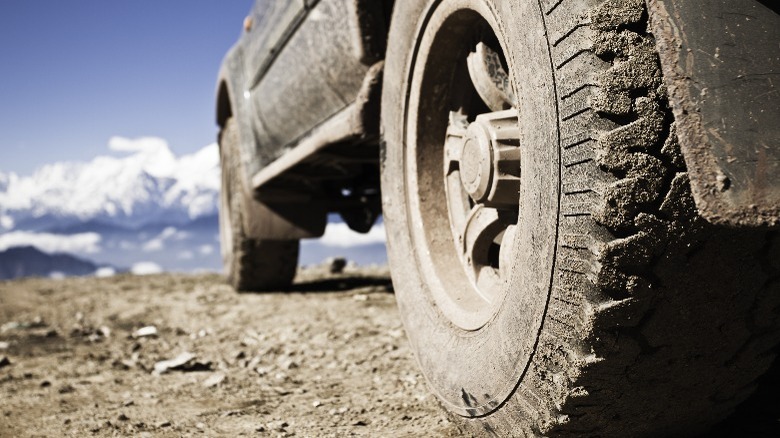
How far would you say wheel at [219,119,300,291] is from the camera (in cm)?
453

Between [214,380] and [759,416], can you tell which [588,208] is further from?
[214,380]

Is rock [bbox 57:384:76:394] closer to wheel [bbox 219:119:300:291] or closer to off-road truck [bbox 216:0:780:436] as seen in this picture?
off-road truck [bbox 216:0:780:436]

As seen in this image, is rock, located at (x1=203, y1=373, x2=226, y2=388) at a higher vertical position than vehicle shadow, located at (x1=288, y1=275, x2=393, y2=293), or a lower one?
lower

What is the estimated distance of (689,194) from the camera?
3.36ft

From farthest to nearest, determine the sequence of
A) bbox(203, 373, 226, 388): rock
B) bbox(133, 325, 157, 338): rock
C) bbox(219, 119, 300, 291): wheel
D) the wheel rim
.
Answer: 1. bbox(219, 119, 300, 291): wheel
2. bbox(133, 325, 157, 338): rock
3. bbox(203, 373, 226, 388): rock
4. the wheel rim

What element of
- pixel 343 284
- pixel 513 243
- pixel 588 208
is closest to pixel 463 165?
pixel 513 243

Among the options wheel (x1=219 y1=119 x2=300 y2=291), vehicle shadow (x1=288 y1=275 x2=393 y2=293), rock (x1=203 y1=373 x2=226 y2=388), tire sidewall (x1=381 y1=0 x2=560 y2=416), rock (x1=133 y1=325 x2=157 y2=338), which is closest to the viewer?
tire sidewall (x1=381 y1=0 x2=560 y2=416)

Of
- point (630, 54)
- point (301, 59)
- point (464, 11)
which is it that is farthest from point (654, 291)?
point (301, 59)

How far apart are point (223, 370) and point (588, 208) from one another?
202cm

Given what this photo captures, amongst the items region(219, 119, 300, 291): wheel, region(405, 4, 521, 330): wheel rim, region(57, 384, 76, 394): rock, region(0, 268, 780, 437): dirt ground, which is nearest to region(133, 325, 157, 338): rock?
region(0, 268, 780, 437): dirt ground

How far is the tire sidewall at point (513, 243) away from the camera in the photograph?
1168mm

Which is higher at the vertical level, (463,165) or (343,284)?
(463,165)

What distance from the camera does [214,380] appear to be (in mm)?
2471

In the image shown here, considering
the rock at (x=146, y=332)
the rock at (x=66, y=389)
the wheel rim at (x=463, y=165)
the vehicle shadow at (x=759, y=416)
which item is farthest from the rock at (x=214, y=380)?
the vehicle shadow at (x=759, y=416)
